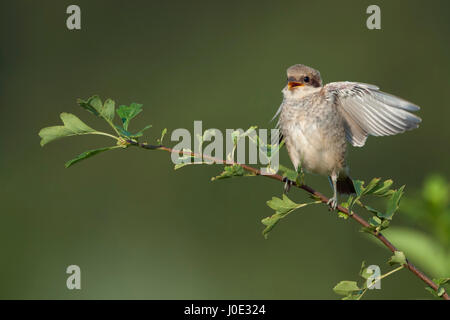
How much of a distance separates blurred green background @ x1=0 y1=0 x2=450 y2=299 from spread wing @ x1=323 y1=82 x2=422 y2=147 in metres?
4.06

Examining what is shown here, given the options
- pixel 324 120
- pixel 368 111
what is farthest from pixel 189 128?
pixel 368 111

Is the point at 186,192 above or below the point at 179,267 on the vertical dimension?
above

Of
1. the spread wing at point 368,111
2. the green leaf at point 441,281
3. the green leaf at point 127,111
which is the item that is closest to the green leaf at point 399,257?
the green leaf at point 441,281

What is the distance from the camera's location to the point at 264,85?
1040 cm

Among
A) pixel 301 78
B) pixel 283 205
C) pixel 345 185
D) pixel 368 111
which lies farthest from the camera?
pixel 345 185

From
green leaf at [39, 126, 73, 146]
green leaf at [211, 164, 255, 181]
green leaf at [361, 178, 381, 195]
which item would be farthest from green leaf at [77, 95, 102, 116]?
green leaf at [361, 178, 381, 195]

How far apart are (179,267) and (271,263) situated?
1145 mm

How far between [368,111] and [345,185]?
0.76 metres

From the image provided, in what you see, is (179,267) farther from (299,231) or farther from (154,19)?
(154,19)

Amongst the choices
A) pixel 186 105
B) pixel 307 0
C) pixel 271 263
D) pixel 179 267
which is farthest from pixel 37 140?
pixel 307 0

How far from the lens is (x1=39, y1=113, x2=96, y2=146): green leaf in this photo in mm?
2406

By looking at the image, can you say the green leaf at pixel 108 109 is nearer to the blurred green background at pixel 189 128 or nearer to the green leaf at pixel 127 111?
the green leaf at pixel 127 111

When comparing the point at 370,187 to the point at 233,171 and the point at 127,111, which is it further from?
the point at 127,111

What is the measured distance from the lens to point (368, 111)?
337 cm
